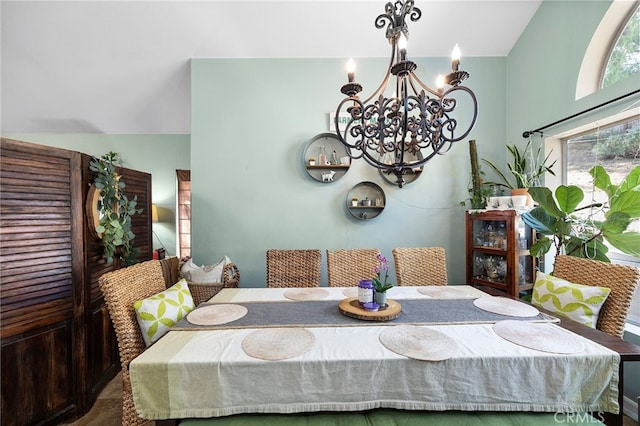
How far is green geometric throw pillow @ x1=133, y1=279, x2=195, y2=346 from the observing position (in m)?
1.27

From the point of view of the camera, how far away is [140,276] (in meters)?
1.51

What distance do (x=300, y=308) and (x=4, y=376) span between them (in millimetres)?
1652

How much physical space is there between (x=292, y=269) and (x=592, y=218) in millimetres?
2369

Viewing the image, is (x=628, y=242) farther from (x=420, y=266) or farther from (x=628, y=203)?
(x=420, y=266)

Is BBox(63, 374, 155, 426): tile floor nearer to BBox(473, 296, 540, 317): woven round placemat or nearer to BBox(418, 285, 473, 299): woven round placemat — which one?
BBox(418, 285, 473, 299): woven round placemat

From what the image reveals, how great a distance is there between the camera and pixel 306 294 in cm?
175

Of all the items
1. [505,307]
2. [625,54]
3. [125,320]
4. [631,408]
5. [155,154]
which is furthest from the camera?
[155,154]

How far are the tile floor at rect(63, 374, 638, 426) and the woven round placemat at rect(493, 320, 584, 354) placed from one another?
3.89 ft

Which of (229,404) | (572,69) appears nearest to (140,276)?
(229,404)

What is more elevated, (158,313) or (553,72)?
(553,72)

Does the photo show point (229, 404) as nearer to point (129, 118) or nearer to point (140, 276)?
point (140, 276)

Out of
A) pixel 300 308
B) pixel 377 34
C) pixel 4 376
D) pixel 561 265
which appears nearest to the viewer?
pixel 4 376

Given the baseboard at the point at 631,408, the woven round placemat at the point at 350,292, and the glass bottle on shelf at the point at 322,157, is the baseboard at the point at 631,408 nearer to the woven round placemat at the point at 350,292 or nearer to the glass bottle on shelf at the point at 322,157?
the woven round placemat at the point at 350,292

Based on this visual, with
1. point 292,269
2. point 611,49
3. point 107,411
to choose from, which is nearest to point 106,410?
point 107,411
